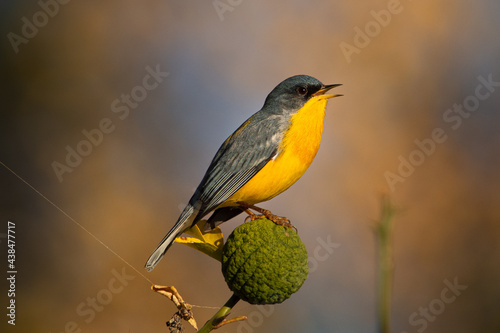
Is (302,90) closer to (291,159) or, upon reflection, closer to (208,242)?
(291,159)

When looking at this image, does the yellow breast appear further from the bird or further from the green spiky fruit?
the green spiky fruit

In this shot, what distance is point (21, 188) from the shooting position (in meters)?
6.44

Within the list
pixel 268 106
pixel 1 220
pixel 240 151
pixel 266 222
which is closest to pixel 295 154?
pixel 240 151

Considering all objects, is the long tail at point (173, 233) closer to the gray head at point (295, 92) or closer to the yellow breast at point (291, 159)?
the yellow breast at point (291, 159)

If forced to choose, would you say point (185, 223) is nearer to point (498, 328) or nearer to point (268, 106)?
point (268, 106)

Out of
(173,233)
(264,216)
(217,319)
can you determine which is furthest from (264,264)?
(173,233)

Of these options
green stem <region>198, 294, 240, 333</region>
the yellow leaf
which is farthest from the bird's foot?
green stem <region>198, 294, 240, 333</region>

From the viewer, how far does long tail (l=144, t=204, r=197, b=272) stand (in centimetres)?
277

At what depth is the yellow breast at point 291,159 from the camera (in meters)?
3.26

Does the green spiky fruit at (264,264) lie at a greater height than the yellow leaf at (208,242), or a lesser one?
lesser

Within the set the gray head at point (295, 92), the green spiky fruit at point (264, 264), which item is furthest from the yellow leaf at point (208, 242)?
the gray head at point (295, 92)

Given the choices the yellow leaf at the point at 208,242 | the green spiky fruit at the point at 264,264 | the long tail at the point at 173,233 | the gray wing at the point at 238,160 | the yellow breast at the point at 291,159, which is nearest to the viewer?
the green spiky fruit at the point at 264,264

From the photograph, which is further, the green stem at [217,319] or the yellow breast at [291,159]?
the yellow breast at [291,159]

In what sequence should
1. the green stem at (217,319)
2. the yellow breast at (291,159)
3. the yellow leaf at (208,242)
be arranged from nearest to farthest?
the green stem at (217,319)
the yellow leaf at (208,242)
the yellow breast at (291,159)
